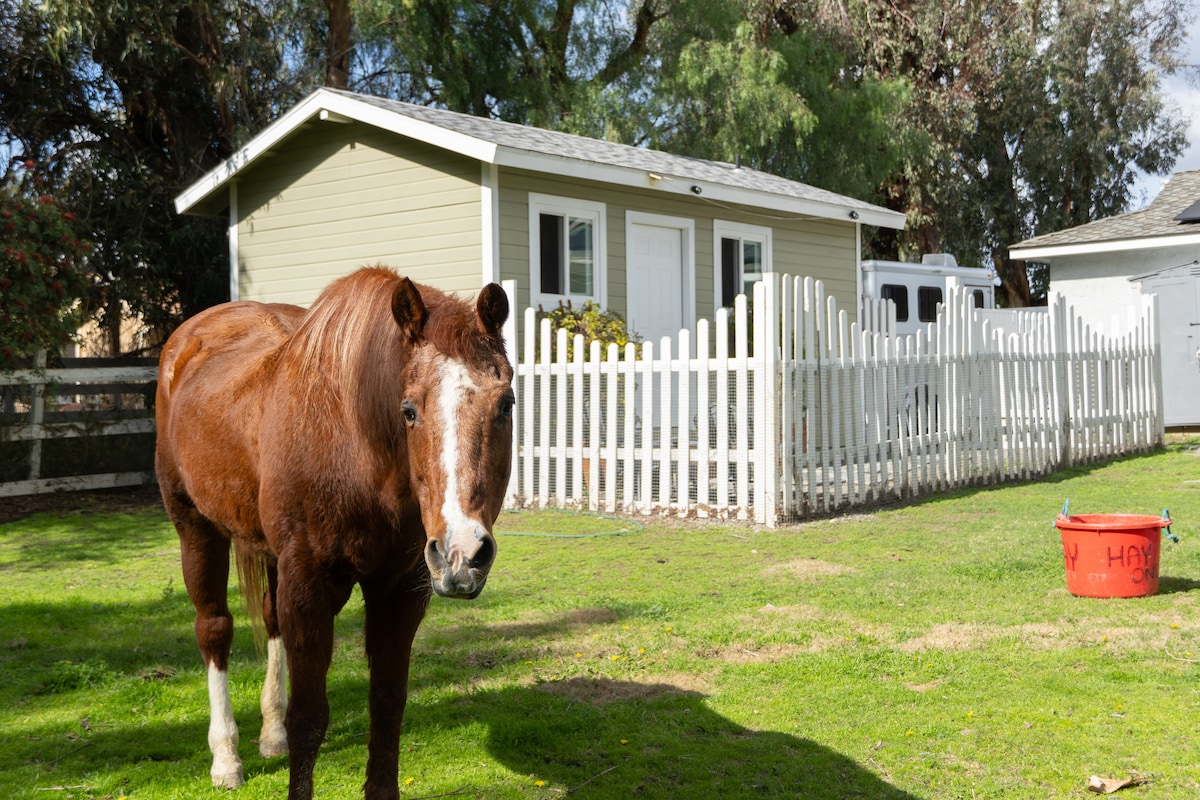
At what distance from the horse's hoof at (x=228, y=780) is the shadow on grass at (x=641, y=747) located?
2.27 ft

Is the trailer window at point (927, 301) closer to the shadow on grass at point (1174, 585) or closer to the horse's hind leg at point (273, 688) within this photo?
the shadow on grass at point (1174, 585)

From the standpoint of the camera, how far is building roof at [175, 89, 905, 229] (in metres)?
11.9

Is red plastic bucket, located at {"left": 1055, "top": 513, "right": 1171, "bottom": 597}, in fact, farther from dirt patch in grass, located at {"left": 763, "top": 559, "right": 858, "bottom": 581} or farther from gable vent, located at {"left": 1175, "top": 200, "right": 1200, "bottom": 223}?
gable vent, located at {"left": 1175, "top": 200, "right": 1200, "bottom": 223}

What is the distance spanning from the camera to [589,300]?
43.2ft

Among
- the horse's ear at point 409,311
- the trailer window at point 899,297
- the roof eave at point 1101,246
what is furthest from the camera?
the trailer window at point 899,297

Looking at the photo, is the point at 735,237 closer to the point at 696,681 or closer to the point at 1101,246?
the point at 1101,246

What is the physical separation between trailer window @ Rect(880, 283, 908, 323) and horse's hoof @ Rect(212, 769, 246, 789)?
716 inches

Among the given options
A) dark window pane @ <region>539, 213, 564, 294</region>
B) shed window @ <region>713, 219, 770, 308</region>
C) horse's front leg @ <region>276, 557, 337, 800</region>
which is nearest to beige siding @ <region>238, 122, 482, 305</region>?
dark window pane @ <region>539, 213, 564, 294</region>

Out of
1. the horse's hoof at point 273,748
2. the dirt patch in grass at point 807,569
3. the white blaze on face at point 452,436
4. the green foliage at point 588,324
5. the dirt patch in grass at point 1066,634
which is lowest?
the horse's hoof at point 273,748

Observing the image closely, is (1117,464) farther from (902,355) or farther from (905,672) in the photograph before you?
(905,672)

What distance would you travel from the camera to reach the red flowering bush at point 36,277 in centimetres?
1117

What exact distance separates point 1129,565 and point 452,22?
19717 mm

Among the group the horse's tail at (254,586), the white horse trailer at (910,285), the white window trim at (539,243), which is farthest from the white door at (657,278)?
the horse's tail at (254,586)

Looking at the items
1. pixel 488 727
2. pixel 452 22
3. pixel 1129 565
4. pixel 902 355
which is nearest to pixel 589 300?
pixel 902 355
